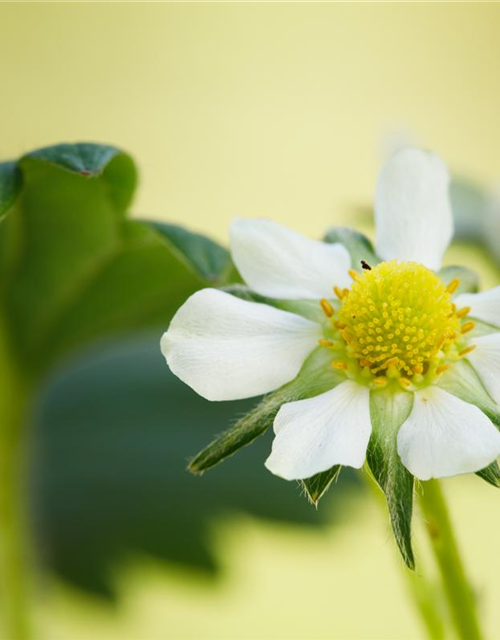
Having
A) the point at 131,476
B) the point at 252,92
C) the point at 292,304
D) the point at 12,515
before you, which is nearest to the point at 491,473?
the point at 292,304

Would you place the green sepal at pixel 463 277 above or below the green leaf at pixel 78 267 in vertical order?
above

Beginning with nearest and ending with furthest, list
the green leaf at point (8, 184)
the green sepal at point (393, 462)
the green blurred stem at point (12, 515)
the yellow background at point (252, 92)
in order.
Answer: the green sepal at point (393, 462), the green leaf at point (8, 184), the green blurred stem at point (12, 515), the yellow background at point (252, 92)

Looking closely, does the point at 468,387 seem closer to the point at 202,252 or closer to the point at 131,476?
the point at 202,252

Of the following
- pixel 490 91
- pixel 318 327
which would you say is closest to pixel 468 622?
pixel 318 327

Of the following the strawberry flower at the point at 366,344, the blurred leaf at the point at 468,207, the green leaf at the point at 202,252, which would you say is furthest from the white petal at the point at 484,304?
the blurred leaf at the point at 468,207

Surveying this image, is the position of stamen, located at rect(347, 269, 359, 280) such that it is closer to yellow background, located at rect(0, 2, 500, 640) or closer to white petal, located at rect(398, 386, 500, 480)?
white petal, located at rect(398, 386, 500, 480)

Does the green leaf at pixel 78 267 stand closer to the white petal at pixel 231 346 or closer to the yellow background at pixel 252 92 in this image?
the white petal at pixel 231 346
